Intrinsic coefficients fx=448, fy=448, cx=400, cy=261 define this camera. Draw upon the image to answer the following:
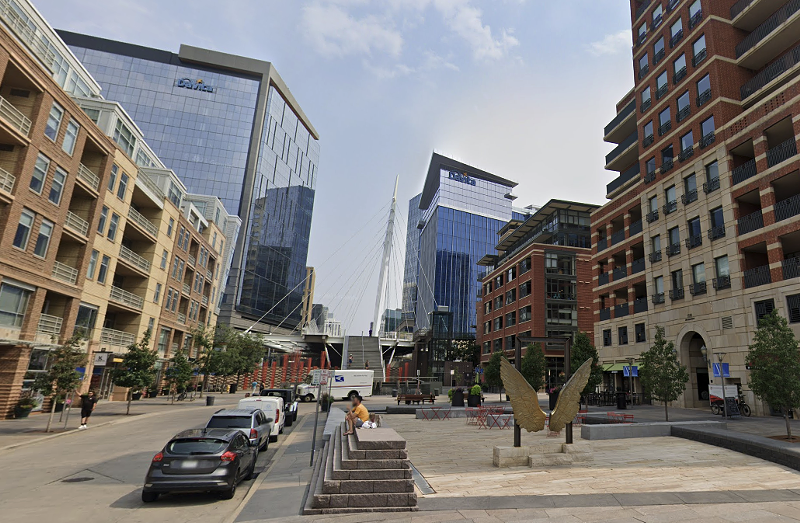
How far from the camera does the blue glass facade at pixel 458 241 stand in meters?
136

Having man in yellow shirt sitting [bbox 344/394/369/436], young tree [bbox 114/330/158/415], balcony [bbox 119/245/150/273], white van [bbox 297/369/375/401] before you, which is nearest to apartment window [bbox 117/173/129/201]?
balcony [bbox 119/245/150/273]

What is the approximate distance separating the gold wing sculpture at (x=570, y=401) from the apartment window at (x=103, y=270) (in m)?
33.0

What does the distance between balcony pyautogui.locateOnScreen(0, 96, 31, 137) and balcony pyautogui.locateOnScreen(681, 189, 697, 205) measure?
41.3 meters

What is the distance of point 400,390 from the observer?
45188 mm

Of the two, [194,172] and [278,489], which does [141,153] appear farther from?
[194,172]

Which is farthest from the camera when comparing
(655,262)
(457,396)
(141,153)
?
(141,153)

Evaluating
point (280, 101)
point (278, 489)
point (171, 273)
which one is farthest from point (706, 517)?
point (280, 101)

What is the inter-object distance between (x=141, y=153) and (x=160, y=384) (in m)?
23.0

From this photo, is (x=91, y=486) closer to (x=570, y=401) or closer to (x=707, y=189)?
(x=570, y=401)

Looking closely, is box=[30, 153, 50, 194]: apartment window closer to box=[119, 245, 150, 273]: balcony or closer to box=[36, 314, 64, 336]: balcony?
box=[36, 314, 64, 336]: balcony

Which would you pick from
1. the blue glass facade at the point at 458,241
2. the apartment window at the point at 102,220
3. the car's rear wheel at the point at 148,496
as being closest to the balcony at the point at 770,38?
the car's rear wheel at the point at 148,496

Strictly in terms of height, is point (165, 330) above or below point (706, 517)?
above

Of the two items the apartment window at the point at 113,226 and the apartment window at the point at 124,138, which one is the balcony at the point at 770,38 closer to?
the apartment window at the point at 124,138

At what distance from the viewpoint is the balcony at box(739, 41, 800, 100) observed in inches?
1074
